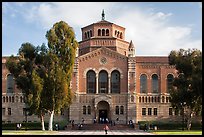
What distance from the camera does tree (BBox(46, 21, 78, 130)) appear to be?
1941 inches

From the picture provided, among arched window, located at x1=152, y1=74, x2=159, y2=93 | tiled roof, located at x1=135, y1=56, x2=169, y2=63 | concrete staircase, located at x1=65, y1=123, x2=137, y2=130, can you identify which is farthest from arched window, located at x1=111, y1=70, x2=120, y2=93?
concrete staircase, located at x1=65, y1=123, x2=137, y2=130

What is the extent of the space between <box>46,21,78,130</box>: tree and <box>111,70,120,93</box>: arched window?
18949 mm

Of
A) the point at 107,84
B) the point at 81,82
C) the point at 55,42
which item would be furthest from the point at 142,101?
the point at 55,42

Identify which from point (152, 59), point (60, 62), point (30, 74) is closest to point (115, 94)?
point (152, 59)

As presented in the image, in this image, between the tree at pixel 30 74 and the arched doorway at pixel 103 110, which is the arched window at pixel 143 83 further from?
the tree at pixel 30 74

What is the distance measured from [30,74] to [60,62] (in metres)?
4.25

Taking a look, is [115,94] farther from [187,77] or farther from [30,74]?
[30,74]

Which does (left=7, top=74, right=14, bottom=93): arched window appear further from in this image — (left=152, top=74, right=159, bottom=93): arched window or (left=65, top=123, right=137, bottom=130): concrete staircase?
(left=152, top=74, right=159, bottom=93): arched window

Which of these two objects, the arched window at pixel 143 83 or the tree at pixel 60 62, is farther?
the arched window at pixel 143 83

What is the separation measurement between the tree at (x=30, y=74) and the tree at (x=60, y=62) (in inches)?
56.2

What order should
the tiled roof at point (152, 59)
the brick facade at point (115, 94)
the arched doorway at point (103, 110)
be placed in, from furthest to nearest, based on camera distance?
the tiled roof at point (152, 59) → the arched doorway at point (103, 110) → the brick facade at point (115, 94)

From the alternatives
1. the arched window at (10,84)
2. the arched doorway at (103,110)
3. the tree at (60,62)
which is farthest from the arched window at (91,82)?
the tree at (60,62)

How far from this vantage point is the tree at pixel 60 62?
49312 mm

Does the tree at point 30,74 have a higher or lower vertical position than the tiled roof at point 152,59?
lower
